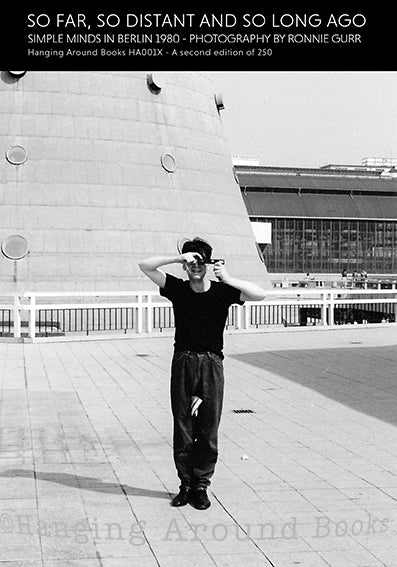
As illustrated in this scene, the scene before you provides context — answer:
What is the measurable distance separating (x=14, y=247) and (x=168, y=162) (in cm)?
589

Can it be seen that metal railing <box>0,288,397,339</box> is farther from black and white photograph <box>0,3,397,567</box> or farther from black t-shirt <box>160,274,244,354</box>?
black t-shirt <box>160,274,244,354</box>

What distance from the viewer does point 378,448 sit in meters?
8.90

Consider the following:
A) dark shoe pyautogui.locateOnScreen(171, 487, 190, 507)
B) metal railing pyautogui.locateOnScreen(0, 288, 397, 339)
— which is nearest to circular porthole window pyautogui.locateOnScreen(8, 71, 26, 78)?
metal railing pyautogui.locateOnScreen(0, 288, 397, 339)

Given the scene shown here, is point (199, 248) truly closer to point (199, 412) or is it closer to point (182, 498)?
point (199, 412)

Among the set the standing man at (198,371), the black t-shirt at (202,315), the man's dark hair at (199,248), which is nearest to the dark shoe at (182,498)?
the standing man at (198,371)

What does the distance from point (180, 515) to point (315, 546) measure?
1.13 meters

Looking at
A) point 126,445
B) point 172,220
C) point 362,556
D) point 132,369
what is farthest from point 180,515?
A: point 172,220

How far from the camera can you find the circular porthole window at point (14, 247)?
27.0 meters

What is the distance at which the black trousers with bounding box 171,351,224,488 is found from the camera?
22.2ft

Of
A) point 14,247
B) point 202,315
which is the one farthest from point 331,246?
point 202,315

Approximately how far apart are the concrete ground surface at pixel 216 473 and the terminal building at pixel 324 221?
5074cm

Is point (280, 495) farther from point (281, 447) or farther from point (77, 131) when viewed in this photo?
point (77, 131)

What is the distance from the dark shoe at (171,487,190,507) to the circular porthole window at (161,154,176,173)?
76.4 feet
